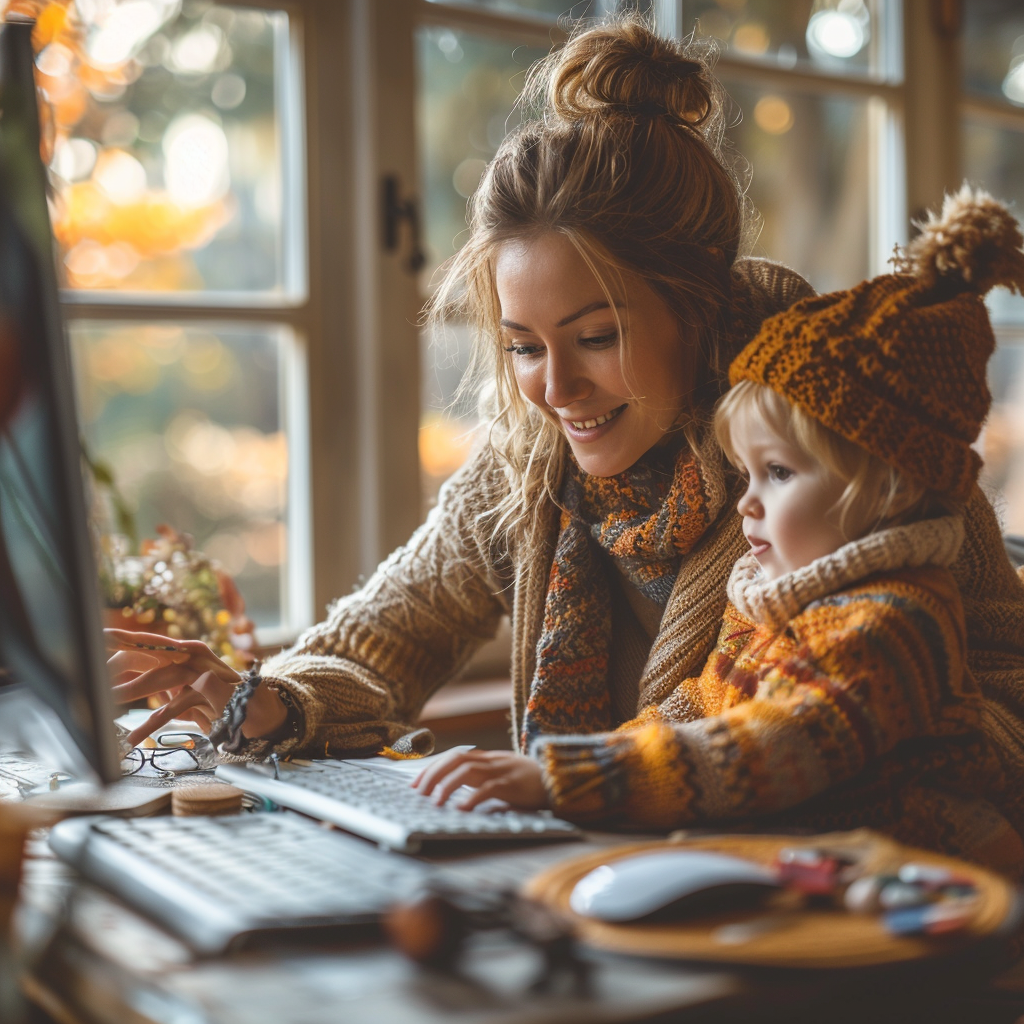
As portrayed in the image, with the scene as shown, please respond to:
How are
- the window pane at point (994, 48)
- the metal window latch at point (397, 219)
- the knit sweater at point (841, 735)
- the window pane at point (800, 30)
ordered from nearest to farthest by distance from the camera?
1. the knit sweater at point (841, 735)
2. the metal window latch at point (397, 219)
3. the window pane at point (800, 30)
4. the window pane at point (994, 48)

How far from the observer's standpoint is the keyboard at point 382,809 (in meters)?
0.79

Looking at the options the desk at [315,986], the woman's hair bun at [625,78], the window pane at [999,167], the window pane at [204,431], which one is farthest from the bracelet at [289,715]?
the window pane at [999,167]

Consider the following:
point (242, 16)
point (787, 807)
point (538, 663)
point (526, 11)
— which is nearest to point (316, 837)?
point (787, 807)

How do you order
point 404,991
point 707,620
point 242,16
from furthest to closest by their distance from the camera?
point 242,16 < point 707,620 < point 404,991

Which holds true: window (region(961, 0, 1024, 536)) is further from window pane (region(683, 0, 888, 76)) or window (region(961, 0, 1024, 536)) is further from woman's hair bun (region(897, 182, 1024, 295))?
woman's hair bun (region(897, 182, 1024, 295))

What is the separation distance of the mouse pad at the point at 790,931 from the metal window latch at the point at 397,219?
4.82 feet

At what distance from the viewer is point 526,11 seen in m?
2.14

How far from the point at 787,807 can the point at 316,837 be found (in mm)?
329

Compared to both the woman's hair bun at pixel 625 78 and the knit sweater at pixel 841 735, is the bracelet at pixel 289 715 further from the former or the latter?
the woman's hair bun at pixel 625 78

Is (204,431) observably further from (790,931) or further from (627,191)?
(790,931)

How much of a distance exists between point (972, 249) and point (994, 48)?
7.33ft

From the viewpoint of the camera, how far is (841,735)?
828 mm

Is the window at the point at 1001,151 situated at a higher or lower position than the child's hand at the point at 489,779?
higher

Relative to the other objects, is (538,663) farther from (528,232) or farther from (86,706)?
(86,706)
